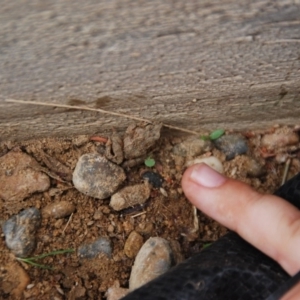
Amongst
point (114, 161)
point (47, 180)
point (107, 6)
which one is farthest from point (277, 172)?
point (107, 6)

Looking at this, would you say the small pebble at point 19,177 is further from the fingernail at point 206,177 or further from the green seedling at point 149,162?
the fingernail at point 206,177

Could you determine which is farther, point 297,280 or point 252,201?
point 252,201

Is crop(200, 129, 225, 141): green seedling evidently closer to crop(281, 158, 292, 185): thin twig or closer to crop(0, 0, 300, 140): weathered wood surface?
crop(0, 0, 300, 140): weathered wood surface

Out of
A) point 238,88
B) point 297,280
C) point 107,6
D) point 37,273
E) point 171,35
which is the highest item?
point 107,6

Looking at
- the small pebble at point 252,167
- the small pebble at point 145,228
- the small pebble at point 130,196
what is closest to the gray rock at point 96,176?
the small pebble at point 130,196

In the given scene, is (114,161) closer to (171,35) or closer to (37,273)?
(37,273)

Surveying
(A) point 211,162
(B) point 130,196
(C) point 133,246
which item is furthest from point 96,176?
(A) point 211,162

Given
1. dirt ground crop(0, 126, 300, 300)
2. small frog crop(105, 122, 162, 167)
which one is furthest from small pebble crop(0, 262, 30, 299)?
small frog crop(105, 122, 162, 167)
